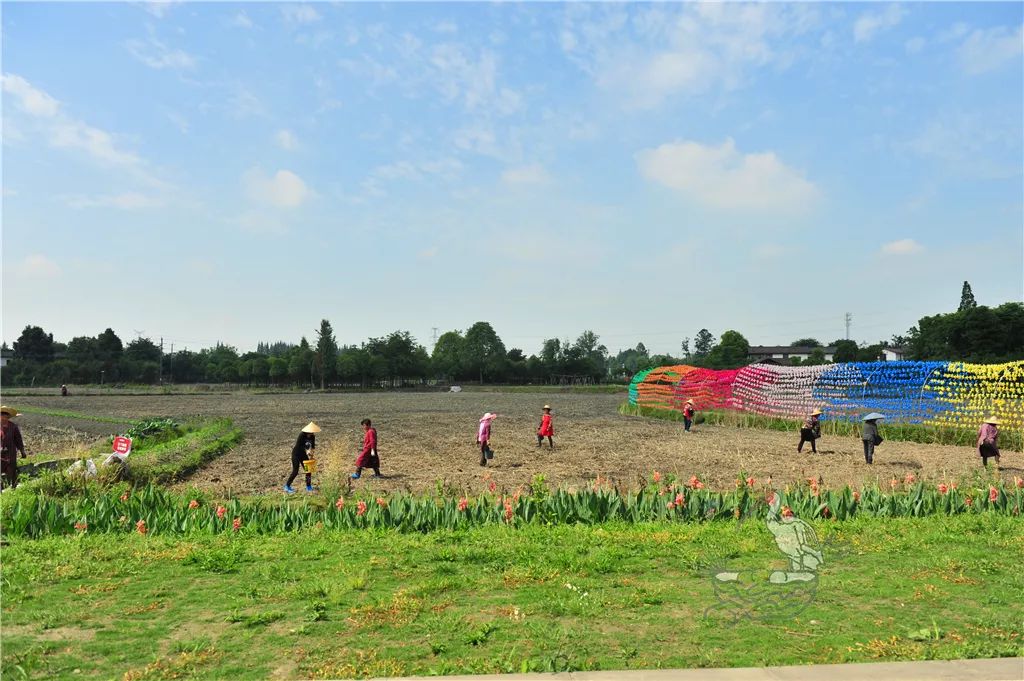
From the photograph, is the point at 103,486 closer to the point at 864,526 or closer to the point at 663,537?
Answer: the point at 663,537

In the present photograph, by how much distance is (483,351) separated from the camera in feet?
396

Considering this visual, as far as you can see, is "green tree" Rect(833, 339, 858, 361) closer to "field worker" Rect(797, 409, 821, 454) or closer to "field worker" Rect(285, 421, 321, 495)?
"field worker" Rect(797, 409, 821, 454)

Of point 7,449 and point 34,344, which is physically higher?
point 34,344

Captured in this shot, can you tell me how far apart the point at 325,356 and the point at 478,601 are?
96.1m

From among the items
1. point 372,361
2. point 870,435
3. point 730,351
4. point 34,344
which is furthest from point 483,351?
point 870,435

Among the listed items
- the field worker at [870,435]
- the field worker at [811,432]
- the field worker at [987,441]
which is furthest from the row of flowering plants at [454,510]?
the field worker at [811,432]

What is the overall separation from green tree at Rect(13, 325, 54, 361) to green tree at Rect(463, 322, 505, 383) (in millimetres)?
73390

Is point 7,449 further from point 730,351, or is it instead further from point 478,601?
point 730,351

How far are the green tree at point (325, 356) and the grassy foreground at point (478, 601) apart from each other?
90256 millimetres

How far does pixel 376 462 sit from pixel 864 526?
350 inches

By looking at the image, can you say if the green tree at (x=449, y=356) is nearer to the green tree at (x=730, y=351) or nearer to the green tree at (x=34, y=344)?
the green tree at (x=730, y=351)

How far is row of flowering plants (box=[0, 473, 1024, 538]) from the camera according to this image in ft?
28.8

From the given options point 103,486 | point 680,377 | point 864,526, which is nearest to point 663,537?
point 864,526

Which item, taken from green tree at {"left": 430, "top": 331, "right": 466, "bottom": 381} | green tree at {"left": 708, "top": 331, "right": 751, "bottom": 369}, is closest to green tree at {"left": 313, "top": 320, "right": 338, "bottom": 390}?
green tree at {"left": 430, "top": 331, "right": 466, "bottom": 381}
